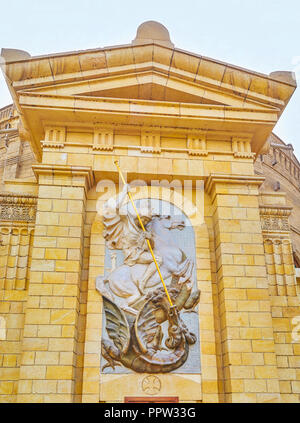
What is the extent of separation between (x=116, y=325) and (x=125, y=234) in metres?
2.24

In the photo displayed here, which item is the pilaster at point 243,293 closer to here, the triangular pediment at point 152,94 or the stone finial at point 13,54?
the triangular pediment at point 152,94

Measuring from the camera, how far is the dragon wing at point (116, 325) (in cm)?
944

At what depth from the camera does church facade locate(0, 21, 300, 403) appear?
9297mm

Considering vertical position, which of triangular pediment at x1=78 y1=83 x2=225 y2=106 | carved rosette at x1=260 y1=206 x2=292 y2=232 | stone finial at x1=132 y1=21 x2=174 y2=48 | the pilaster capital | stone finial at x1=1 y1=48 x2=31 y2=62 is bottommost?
carved rosette at x1=260 y1=206 x2=292 y2=232

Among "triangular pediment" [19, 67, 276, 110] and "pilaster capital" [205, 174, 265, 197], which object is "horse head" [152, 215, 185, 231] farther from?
"triangular pediment" [19, 67, 276, 110]

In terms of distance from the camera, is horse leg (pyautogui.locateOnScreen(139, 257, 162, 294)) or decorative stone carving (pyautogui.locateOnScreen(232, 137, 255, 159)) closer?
horse leg (pyautogui.locateOnScreen(139, 257, 162, 294))

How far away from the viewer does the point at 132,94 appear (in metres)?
11.8

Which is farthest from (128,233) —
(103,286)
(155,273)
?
(103,286)

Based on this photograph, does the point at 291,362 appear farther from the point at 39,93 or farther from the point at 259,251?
the point at 39,93

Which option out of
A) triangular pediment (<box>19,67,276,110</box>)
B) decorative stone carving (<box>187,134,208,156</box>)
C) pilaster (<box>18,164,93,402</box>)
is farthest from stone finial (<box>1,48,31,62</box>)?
decorative stone carving (<box>187,134,208,156</box>)

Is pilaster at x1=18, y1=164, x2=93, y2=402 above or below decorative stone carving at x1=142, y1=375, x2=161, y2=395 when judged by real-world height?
above

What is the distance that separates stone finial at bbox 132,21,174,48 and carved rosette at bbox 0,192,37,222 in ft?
17.3

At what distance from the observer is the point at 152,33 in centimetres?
1232

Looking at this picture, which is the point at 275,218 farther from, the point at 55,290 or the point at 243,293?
the point at 55,290
